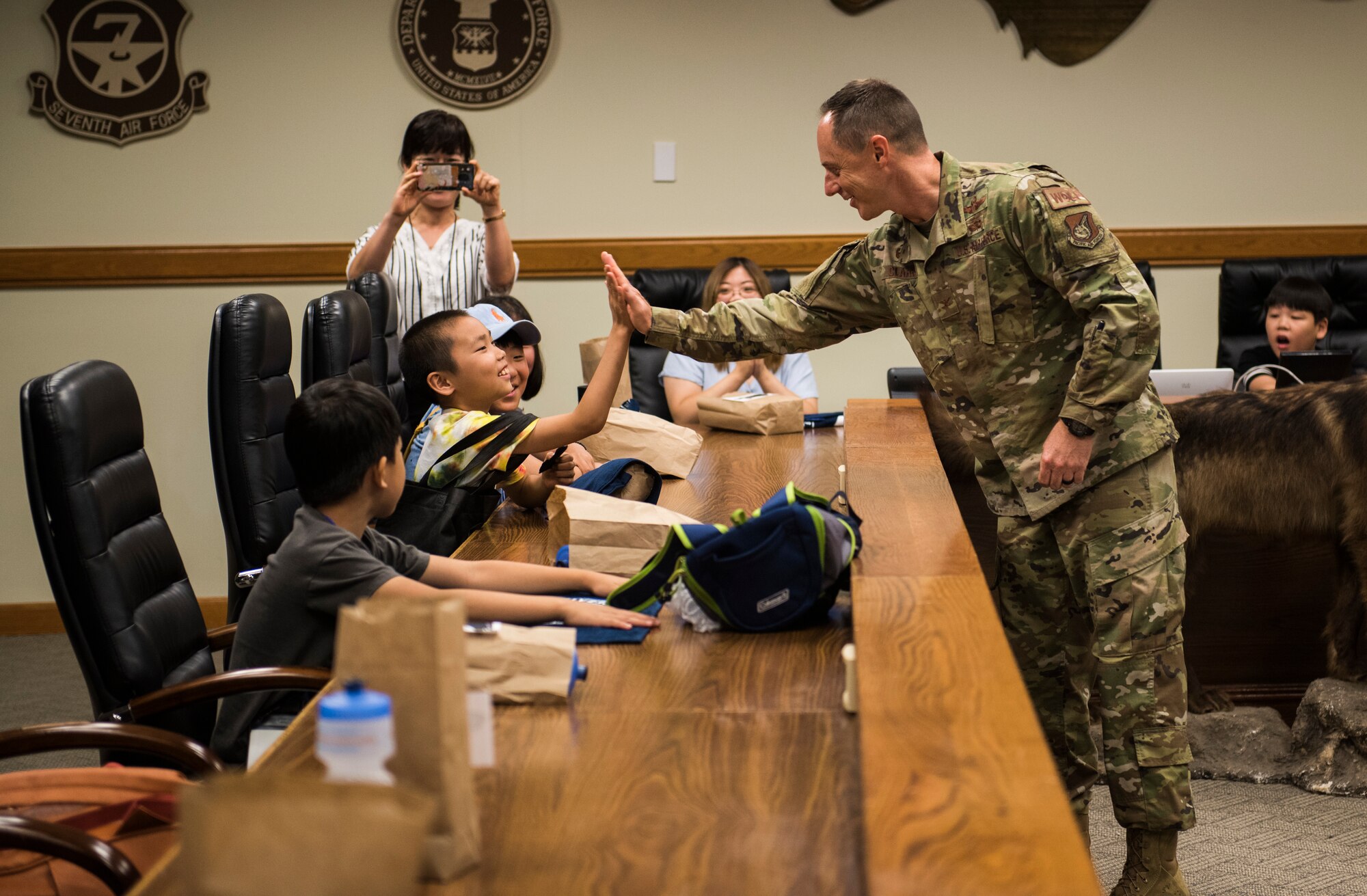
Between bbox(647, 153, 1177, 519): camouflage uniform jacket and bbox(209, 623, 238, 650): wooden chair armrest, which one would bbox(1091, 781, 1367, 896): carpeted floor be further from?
bbox(209, 623, 238, 650): wooden chair armrest

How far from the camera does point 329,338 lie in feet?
8.59

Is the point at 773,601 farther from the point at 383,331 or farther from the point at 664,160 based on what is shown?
the point at 664,160

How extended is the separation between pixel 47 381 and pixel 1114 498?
166cm

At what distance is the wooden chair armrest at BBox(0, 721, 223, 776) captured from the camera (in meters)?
1.44

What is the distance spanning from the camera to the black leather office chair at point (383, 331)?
10.1ft

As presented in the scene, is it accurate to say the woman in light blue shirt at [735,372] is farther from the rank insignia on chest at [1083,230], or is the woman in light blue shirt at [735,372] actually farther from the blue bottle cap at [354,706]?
the blue bottle cap at [354,706]

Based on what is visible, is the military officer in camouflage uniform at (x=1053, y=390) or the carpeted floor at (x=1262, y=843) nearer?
the military officer in camouflage uniform at (x=1053, y=390)

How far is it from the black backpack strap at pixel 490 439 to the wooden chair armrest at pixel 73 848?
1.09 m

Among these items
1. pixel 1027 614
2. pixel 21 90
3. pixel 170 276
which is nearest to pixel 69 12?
pixel 21 90

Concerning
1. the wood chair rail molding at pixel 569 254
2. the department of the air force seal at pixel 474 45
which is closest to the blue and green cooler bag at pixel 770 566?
the wood chair rail molding at pixel 569 254

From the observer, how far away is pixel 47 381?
1.64 meters

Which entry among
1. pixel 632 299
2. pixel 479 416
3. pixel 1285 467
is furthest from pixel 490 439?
pixel 1285 467

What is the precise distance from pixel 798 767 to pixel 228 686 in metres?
0.86

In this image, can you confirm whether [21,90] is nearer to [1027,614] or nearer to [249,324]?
[249,324]
